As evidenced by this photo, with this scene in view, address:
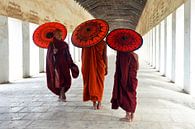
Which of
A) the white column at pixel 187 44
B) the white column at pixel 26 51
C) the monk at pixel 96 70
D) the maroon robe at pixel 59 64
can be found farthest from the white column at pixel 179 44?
the white column at pixel 26 51

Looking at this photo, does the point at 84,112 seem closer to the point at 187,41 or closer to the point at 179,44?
the point at 187,41

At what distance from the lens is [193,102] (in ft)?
27.6

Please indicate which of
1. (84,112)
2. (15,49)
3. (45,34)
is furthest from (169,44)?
(84,112)

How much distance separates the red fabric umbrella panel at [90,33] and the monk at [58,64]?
32.0 inches

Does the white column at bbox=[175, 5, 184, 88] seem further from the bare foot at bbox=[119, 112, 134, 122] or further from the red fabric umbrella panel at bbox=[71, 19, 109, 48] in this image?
the bare foot at bbox=[119, 112, 134, 122]

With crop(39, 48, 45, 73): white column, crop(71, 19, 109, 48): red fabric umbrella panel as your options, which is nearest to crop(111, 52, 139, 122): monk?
crop(71, 19, 109, 48): red fabric umbrella panel

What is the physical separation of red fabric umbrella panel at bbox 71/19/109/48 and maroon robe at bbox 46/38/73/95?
2.69 feet

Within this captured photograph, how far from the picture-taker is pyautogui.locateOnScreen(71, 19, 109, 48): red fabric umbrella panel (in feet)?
23.7

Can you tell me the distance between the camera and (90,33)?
291 inches

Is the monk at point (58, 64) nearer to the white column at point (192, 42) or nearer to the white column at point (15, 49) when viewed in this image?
the white column at point (192, 42)

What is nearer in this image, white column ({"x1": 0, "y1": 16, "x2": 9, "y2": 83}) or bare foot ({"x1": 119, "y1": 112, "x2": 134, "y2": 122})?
bare foot ({"x1": 119, "y1": 112, "x2": 134, "y2": 122})

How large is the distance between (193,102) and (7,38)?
724cm

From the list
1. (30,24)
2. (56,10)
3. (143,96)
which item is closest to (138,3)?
(56,10)

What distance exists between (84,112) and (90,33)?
5.51 ft
